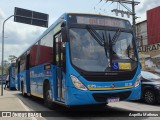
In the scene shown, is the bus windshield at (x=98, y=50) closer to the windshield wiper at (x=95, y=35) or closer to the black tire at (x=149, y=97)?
the windshield wiper at (x=95, y=35)

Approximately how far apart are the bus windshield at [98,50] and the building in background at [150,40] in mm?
20883

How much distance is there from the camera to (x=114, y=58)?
34.4ft

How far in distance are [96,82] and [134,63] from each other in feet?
5.38

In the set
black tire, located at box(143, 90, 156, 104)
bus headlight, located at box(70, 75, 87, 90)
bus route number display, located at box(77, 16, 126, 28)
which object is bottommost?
black tire, located at box(143, 90, 156, 104)

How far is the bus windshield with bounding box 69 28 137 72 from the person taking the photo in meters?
10.2

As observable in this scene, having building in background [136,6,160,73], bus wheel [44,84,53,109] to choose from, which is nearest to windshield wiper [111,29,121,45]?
bus wheel [44,84,53,109]

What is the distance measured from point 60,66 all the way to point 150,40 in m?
27.6

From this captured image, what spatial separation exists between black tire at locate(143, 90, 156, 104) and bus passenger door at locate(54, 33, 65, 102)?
183 inches

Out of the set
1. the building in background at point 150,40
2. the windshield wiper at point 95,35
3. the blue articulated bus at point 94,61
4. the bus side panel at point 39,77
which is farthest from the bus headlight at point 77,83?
the building in background at point 150,40

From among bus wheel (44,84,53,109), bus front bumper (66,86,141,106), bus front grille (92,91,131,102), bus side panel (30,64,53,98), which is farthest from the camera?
bus wheel (44,84,53,109)

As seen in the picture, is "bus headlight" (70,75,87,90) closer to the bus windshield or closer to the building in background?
the bus windshield

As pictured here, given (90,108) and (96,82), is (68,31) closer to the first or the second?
(96,82)

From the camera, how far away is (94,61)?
10.2 m

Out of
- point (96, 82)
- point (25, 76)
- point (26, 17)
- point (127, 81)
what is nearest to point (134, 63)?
point (127, 81)
